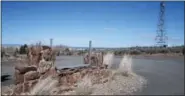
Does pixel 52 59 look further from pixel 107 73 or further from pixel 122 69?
pixel 122 69

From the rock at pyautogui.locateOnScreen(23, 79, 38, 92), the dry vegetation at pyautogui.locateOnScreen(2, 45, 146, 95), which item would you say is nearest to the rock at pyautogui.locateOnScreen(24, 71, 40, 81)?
the dry vegetation at pyautogui.locateOnScreen(2, 45, 146, 95)

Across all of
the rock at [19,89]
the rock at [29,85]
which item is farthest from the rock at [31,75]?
the rock at [19,89]

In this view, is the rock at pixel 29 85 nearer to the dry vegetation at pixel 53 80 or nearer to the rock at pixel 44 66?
the dry vegetation at pixel 53 80

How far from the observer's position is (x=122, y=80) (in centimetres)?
1562

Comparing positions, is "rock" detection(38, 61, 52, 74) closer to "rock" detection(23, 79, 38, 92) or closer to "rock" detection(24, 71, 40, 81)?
"rock" detection(24, 71, 40, 81)

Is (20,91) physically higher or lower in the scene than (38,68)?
lower

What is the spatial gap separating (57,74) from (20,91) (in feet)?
5.52

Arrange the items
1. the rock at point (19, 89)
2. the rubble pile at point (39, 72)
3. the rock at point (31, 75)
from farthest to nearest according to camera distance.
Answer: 1. the rock at point (31, 75)
2. the rubble pile at point (39, 72)
3. the rock at point (19, 89)

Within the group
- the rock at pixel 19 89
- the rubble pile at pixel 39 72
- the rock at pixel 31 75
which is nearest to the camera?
the rock at pixel 19 89

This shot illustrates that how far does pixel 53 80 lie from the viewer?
36.8 ft

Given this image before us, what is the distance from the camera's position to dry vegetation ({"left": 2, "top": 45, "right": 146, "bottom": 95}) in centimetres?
1076

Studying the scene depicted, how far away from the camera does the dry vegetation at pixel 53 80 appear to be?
10758mm

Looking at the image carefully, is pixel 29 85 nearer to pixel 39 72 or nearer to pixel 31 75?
pixel 31 75

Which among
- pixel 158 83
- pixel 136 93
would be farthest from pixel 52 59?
pixel 158 83
